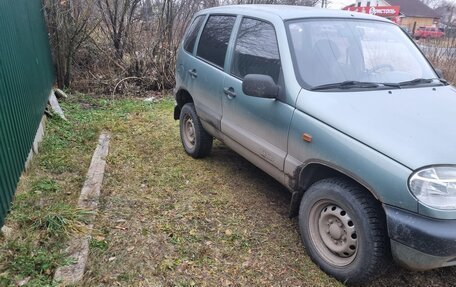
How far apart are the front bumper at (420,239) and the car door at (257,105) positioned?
1136mm

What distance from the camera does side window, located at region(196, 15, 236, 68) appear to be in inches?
167

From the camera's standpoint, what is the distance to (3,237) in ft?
10.0

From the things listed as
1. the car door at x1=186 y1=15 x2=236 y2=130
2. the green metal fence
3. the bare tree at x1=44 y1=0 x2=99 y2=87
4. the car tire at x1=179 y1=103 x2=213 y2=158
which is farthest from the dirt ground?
the bare tree at x1=44 y1=0 x2=99 y2=87

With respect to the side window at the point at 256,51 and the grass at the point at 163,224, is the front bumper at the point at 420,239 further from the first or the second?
the side window at the point at 256,51

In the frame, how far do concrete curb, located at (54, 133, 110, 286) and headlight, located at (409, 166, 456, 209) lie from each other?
93.5 inches

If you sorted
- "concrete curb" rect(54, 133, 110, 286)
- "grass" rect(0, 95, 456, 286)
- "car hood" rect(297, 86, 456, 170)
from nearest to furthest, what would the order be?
"car hood" rect(297, 86, 456, 170)
"concrete curb" rect(54, 133, 110, 286)
"grass" rect(0, 95, 456, 286)

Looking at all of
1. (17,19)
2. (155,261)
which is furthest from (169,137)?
(155,261)

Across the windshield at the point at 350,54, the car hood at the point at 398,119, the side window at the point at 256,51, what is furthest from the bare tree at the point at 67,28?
the car hood at the point at 398,119

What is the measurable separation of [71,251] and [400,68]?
3.29 meters

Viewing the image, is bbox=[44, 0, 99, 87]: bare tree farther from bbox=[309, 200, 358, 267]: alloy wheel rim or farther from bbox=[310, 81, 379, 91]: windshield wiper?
bbox=[309, 200, 358, 267]: alloy wheel rim

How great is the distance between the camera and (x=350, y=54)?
11.3 feet

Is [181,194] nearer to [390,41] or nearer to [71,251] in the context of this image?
[71,251]

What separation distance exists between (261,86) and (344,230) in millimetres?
1318

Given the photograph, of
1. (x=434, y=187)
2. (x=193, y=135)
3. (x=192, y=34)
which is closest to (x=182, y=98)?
(x=193, y=135)
